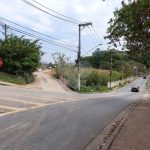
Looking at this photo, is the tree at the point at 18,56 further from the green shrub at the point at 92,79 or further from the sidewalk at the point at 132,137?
the sidewalk at the point at 132,137

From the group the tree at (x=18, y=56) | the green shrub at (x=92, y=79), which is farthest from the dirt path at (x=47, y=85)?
the green shrub at (x=92, y=79)

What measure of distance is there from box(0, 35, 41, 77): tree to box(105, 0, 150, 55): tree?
55.0 ft

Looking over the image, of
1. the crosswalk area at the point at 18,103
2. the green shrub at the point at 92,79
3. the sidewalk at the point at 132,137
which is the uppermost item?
the green shrub at the point at 92,79

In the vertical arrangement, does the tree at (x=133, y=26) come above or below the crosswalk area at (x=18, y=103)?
above

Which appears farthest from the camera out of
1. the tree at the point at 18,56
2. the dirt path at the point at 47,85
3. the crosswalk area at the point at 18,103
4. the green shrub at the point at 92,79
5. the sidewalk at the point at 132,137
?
the green shrub at the point at 92,79

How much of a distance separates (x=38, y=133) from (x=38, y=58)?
85.4 ft

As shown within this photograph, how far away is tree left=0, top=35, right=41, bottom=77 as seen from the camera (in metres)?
30.0

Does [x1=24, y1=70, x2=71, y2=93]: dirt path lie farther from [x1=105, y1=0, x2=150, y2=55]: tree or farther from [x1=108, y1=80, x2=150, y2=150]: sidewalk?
[x1=108, y1=80, x2=150, y2=150]: sidewalk

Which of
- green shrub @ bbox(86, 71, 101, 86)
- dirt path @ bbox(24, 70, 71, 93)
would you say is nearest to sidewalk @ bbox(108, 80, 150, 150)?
dirt path @ bbox(24, 70, 71, 93)

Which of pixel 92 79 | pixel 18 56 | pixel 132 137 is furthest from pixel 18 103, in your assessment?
pixel 92 79

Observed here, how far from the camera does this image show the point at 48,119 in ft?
28.3

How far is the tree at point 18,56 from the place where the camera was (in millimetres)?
29972

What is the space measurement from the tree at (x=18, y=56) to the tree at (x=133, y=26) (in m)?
16.8

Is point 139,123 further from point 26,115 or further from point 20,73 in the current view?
point 20,73
